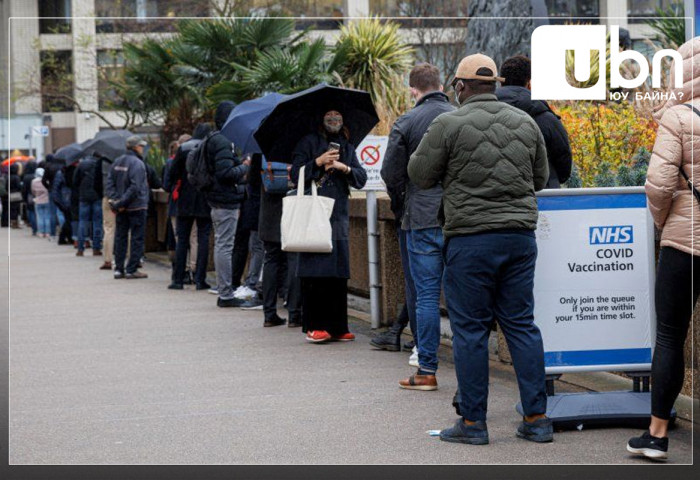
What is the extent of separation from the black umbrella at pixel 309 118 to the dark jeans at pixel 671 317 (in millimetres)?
4656

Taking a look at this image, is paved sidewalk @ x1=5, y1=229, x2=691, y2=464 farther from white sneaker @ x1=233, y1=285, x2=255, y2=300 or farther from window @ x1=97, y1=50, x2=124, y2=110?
window @ x1=97, y1=50, x2=124, y2=110

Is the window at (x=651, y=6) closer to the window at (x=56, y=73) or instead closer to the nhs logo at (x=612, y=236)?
the nhs logo at (x=612, y=236)

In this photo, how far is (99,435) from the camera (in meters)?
7.20

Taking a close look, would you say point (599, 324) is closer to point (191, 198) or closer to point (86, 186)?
point (191, 198)

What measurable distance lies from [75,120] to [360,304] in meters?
54.8

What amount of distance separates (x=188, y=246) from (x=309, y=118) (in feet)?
18.8

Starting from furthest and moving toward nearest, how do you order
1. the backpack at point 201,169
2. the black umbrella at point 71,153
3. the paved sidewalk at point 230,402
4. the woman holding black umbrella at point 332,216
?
the black umbrella at point 71,153
the backpack at point 201,169
the woman holding black umbrella at point 332,216
the paved sidewalk at point 230,402

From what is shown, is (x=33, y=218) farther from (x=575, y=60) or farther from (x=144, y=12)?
(x=575, y=60)

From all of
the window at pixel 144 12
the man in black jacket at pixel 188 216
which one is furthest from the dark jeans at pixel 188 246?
the window at pixel 144 12

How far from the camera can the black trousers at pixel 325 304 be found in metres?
10.6

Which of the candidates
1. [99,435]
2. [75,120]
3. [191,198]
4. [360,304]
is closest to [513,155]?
[99,435]

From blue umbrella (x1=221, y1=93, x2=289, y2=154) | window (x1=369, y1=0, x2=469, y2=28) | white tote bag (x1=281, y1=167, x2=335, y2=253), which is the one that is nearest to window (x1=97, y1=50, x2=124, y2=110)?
window (x1=369, y1=0, x2=469, y2=28)

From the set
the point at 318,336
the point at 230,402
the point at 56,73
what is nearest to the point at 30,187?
the point at 56,73

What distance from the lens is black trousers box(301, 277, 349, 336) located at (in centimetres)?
1056
